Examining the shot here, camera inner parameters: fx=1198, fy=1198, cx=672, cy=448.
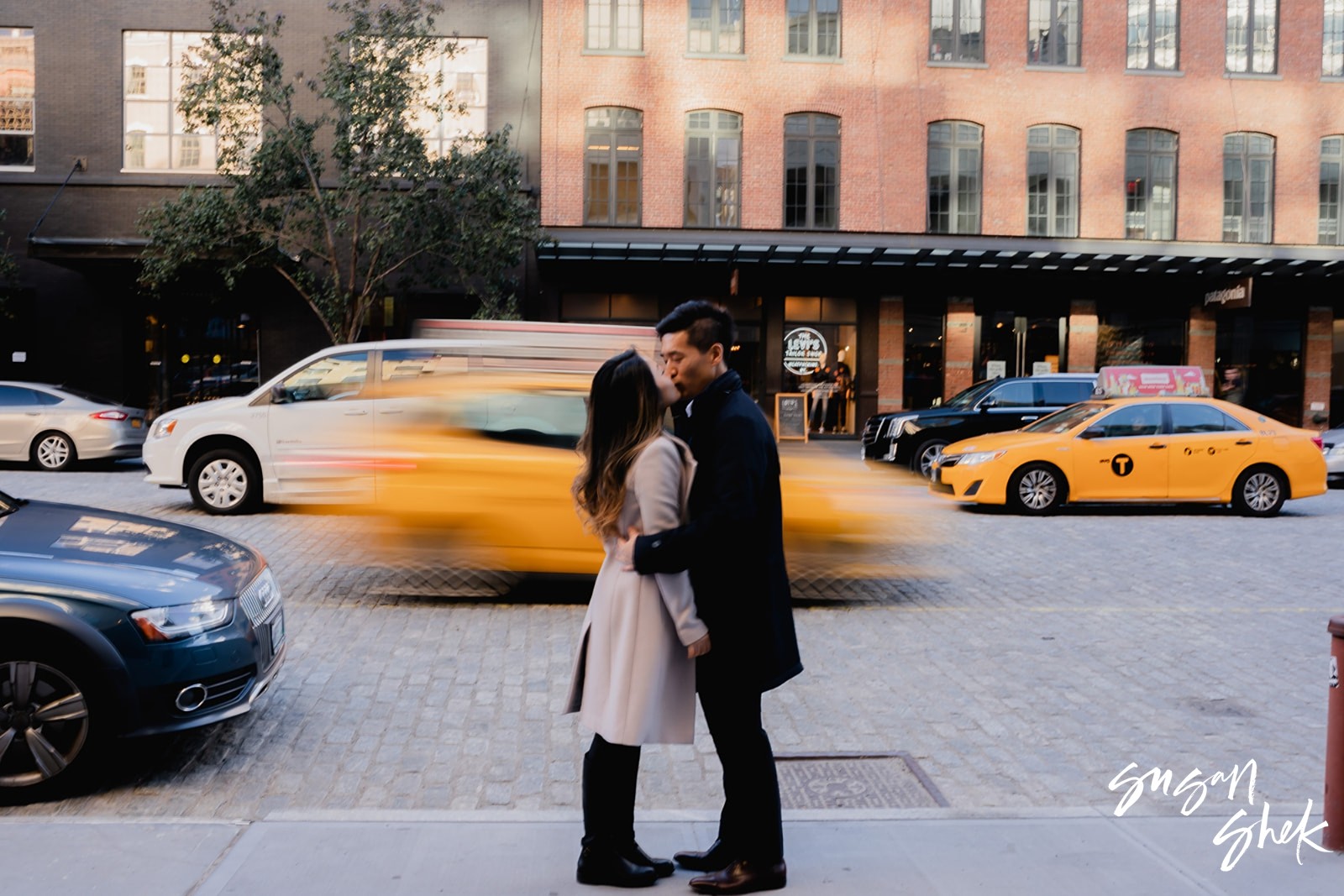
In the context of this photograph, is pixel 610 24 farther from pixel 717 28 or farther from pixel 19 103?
pixel 19 103

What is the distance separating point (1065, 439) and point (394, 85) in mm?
12378

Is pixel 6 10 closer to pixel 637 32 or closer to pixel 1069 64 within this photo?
pixel 637 32

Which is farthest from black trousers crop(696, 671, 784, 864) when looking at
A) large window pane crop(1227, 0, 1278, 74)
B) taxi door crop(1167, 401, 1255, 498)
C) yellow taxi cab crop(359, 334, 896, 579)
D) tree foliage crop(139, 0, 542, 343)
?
large window pane crop(1227, 0, 1278, 74)

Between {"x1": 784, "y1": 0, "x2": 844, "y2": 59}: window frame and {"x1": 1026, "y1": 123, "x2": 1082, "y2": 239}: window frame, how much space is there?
15.8ft

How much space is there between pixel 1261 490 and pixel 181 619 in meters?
13.4

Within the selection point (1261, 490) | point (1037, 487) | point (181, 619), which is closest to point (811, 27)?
point (1037, 487)

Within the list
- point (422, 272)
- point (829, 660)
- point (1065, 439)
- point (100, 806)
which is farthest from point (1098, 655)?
point (422, 272)

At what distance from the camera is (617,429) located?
367cm

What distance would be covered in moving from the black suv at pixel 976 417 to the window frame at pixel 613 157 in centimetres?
878

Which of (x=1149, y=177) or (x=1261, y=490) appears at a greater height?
(x=1149, y=177)

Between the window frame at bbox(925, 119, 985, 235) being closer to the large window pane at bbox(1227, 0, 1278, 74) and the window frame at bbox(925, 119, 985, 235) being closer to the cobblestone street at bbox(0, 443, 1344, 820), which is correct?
the large window pane at bbox(1227, 0, 1278, 74)

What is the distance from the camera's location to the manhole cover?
4785 mm

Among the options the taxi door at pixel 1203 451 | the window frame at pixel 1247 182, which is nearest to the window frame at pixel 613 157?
the window frame at pixel 1247 182

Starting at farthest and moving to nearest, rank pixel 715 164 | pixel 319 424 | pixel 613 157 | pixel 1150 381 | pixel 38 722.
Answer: pixel 715 164 < pixel 613 157 < pixel 1150 381 < pixel 319 424 < pixel 38 722
